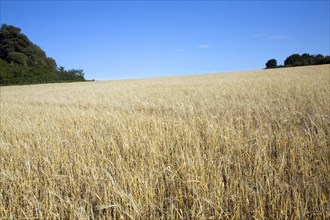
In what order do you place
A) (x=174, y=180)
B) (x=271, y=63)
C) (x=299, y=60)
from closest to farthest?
(x=174, y=180) < (x=299, y=60) < (x=271, y=63)

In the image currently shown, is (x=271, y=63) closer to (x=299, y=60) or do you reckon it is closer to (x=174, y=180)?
(x=299, y=60)

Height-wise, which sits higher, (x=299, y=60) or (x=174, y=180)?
(x=299, y=60)

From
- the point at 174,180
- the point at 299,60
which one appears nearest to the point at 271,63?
the point at 299,60

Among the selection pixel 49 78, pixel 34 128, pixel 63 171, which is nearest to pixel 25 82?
pixel 49 78

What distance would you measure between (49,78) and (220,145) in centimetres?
4521

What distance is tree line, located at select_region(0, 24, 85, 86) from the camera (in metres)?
36.6

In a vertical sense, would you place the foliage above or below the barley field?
above

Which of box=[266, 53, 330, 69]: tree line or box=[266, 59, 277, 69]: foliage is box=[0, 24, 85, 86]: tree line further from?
box=[266, 59, 277, 69]: foliage

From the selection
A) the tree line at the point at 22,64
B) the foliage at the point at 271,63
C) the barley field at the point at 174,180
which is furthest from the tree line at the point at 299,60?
the barley field at the point at 174,180

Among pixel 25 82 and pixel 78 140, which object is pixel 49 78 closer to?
pixel 25 82

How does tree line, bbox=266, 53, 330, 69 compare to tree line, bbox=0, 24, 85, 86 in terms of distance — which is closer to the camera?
tree line, bbox=0, 24, 85, 86

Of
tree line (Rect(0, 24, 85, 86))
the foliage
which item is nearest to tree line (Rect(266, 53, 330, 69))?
the foliage

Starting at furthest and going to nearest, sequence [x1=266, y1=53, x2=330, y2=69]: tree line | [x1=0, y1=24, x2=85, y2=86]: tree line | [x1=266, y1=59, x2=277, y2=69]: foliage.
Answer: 1. [x1=266, y1=59, x2=277, y2=69]: foliage
2. [x1=266, y1=53, x2=330, y2=69]: tree line
3. [x1=0, y1=24, x2=85, y2=86]: tree line

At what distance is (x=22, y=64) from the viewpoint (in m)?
47.9
